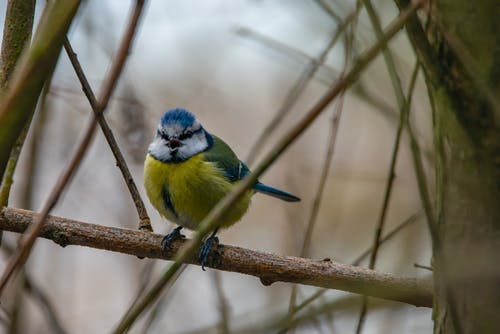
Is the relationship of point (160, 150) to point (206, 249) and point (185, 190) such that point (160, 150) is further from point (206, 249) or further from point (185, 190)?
point (206, 249)

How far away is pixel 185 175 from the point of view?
9.34ft

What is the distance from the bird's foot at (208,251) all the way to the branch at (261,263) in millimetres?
63

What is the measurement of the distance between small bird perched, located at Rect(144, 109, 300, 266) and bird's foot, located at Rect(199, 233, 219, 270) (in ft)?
0.18

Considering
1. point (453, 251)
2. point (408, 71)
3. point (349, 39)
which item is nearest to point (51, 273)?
point (408, 71)

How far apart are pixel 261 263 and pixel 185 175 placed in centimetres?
81

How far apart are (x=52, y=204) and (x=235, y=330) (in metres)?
1.73

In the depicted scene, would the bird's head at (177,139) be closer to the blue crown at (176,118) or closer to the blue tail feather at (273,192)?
the blue crown at (176,118)

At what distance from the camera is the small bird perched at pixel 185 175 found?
281 centimetres

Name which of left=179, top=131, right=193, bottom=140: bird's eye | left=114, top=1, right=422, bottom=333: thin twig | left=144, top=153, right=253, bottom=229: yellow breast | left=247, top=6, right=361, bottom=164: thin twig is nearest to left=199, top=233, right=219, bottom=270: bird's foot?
left=144, top=153, right=253, bottom=229: yellow breast

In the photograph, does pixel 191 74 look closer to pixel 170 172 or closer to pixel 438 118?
pixel 170 172

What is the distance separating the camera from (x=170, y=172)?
9.32 feet

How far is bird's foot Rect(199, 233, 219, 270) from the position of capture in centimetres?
233

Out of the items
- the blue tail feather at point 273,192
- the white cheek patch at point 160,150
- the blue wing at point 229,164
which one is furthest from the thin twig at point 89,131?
the blue tail feather at point 273,192

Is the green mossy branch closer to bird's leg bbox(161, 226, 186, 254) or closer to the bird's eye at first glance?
bird's leg bbox(161, 226, 186, 254)
